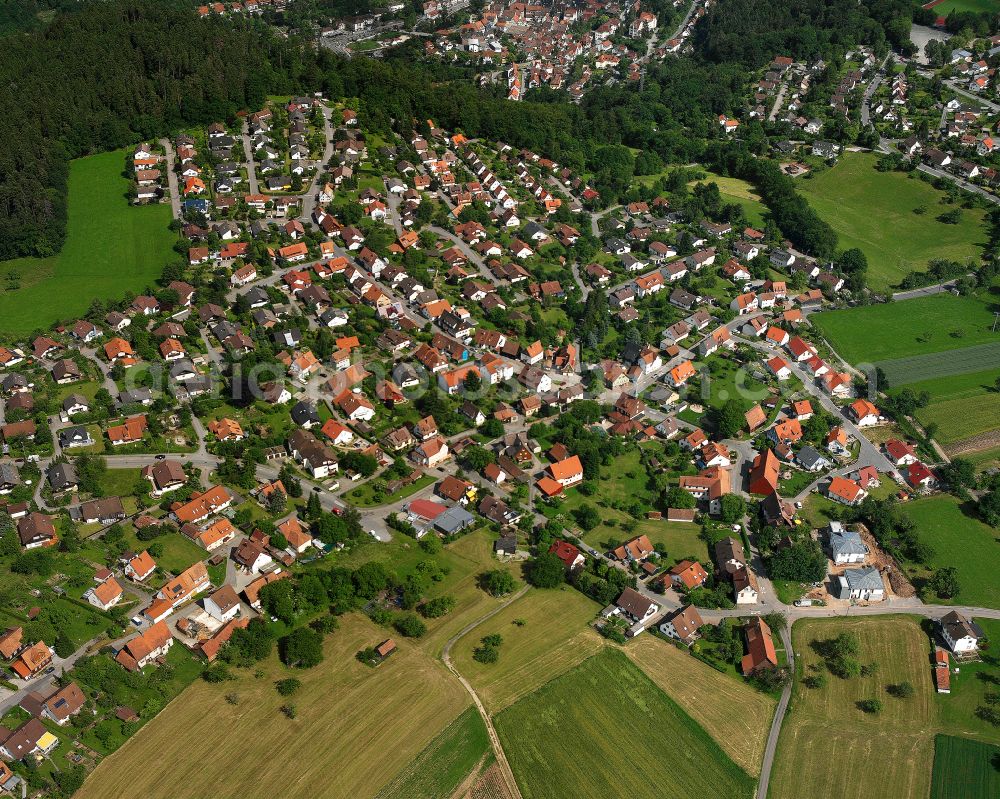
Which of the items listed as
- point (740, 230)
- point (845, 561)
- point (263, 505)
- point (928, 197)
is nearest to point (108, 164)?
point (263, 505)

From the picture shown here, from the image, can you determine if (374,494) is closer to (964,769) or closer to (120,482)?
(120,482)

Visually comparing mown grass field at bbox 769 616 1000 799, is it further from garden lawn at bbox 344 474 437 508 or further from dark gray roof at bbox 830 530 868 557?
garden lawn at bbox 344 474 437 508

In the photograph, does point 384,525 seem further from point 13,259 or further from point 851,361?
point 13,259

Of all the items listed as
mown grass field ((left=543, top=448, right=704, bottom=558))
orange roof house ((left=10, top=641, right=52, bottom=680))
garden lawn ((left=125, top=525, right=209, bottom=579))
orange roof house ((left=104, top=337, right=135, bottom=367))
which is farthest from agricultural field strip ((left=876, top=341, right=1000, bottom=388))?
orange roof house ((left=10, top=641, right=52, bottom=680))

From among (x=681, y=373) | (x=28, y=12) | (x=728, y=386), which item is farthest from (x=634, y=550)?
(x=28, y=12)

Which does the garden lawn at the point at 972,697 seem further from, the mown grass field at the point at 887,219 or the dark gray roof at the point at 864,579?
the mown grass field at the point at 887,219

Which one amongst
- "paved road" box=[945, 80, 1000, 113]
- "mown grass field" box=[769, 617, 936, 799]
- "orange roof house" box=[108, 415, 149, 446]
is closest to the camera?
"mown grass field" box=[769, 617, 936, 799]

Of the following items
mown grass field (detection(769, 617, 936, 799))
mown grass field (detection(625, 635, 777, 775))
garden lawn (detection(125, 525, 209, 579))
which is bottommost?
garden lawn (detection(125, 525, 209, 579))
